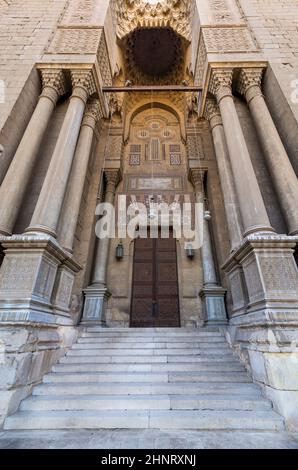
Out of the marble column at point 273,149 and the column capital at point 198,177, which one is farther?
the column capital at point 198,177

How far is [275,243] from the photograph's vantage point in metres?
3.51

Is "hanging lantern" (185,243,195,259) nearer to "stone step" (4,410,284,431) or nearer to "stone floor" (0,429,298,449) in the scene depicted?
"stone step" (4,410,284,431)

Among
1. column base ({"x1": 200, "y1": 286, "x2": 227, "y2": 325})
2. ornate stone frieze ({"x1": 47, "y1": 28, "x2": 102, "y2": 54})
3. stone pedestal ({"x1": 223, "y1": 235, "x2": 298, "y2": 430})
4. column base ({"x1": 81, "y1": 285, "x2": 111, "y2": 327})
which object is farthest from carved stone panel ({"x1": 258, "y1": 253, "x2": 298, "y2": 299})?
ornate stone frieze ({"x1": 47, "y1": 28, "x2": 102, "y2": 54})

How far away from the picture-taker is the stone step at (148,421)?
2.40 meters

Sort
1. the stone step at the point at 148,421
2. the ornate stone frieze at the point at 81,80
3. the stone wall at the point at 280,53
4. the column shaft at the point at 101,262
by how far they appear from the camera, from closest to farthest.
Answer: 1. the stone step at the point at 148,421
2. the stone wall at the point at 280,53
3. the ornate stone frieze at the point at 81,80
4. the column shaft at the point at 101,262

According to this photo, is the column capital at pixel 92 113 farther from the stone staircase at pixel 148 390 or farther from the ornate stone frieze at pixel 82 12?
the stone staircase at pixel 148 390

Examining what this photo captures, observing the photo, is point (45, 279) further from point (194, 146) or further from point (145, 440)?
point (194, 146)

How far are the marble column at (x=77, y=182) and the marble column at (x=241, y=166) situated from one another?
343 cm

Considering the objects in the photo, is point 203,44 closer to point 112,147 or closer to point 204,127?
point 204,127

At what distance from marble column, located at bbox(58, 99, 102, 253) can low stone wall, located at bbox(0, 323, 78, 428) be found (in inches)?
73.0

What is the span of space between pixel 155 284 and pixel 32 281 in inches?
166

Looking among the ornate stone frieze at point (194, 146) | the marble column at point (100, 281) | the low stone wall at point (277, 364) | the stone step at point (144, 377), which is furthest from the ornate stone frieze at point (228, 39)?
the stone step at point (144, 377)

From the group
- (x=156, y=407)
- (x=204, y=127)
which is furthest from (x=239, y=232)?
(x=204, y=127)

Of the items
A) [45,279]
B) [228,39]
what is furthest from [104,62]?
[45,279]
